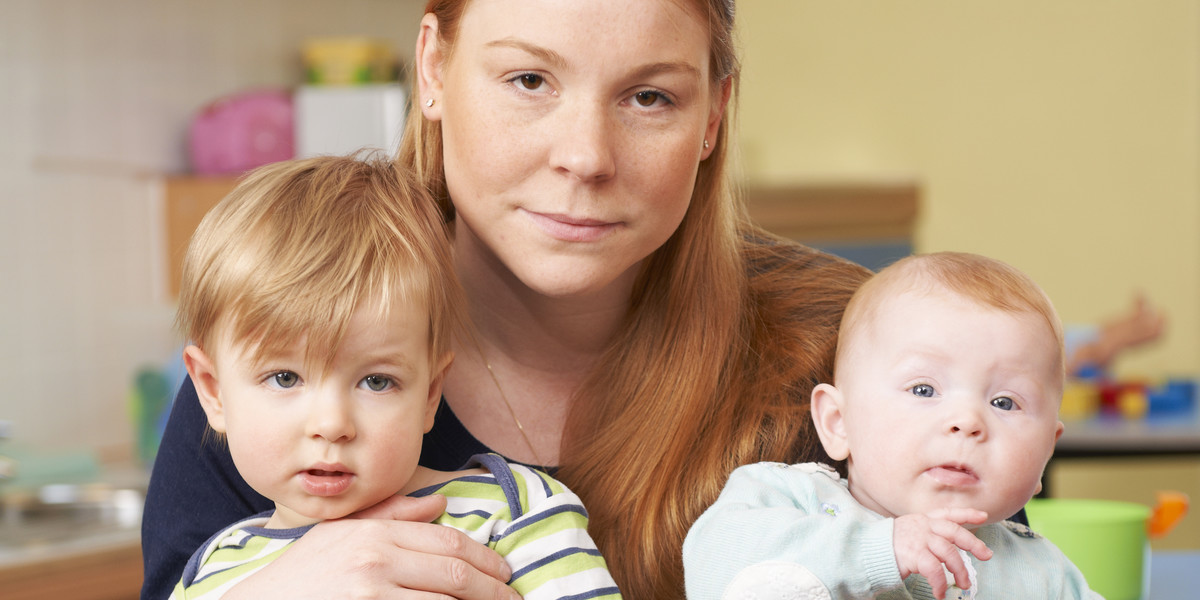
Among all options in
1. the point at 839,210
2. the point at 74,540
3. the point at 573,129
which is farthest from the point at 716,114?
the point at 839,210

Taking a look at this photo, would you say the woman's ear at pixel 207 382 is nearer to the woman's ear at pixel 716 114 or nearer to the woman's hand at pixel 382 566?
the woman's hand at pixel 382 566

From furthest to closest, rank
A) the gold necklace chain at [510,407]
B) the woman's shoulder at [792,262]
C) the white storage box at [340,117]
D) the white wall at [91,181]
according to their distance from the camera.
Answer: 1. the white storage box at [340,117]
2. the white wall at [91,181]
3. the woman's shoulder at [792,262]
4. the gold necklace chain at [510,407]

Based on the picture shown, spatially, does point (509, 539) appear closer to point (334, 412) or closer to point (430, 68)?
point (334, 412)

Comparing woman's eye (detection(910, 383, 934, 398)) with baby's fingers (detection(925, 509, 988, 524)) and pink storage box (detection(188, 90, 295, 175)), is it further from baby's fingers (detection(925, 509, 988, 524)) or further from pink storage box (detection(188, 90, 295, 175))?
pink storage box (detection(188, 90, 295, 175))

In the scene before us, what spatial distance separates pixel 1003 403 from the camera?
3.56 ft

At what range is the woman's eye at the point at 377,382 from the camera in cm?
108

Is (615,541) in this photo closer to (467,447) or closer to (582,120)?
(467,447)

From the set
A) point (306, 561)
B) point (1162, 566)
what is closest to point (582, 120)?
point (306, 561)

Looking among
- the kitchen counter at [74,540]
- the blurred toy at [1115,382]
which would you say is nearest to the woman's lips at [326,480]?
the kitchen counter at [74,540]

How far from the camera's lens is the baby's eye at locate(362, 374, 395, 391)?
108 cm

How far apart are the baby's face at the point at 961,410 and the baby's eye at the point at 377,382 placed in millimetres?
453

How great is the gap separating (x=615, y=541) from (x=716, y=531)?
25cm

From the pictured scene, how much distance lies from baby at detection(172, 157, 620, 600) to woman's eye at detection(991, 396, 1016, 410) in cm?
40

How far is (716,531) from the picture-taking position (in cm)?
111
